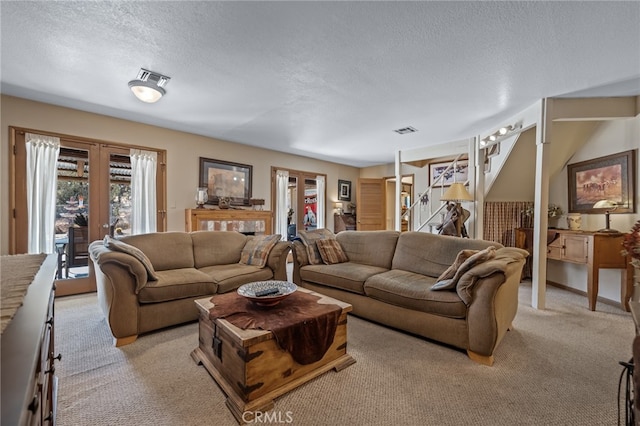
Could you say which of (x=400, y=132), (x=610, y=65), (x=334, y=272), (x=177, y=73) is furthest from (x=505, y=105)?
(x=177, y=73)

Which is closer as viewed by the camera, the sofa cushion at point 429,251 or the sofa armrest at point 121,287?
the sofa armrest at point 121,287

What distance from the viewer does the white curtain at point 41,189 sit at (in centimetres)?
333

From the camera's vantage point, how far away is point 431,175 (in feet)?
20.8

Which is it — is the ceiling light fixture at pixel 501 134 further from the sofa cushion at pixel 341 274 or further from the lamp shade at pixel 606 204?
the sofa cushion at pixel 341 274

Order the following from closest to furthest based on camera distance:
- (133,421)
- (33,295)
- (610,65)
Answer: (33,295), (133,421), (610,65)

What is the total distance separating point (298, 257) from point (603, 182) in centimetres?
390

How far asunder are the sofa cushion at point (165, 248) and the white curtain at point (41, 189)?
50.4 inches

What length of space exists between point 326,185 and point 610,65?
17.0 feet

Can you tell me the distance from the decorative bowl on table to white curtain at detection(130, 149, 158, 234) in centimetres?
291

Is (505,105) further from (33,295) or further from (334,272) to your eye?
(33,295)

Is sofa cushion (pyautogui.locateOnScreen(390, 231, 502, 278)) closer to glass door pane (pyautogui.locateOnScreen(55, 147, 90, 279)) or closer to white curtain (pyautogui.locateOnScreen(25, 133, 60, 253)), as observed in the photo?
glass door pane (pyautogui.locateOnScreen(55, 147, 90, 279))

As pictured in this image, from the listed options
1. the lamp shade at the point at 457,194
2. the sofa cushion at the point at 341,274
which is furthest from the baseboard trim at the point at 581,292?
the sofa cushion at the point at 341,274

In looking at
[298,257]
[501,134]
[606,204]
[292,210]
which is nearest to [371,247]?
[298,257]

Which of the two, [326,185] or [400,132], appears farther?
[326,185]
